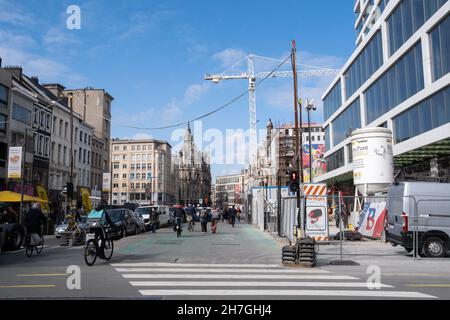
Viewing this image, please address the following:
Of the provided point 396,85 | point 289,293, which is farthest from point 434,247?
point 396,85

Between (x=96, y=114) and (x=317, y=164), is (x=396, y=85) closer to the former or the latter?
(x=317, y=164)

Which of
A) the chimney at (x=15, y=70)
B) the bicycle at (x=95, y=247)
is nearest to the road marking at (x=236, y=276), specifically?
the bicycle at (x=95, y=247)

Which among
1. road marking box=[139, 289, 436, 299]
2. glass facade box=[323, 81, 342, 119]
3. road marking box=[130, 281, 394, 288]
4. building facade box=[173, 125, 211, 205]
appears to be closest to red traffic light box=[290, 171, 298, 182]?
road marking box=[130, 281, 394, 288]

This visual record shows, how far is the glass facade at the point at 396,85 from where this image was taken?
1224 inches

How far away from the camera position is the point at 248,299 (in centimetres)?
775

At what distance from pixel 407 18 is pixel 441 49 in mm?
5978

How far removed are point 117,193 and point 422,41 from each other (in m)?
101

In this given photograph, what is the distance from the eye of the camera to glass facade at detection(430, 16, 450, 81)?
87.8 ft

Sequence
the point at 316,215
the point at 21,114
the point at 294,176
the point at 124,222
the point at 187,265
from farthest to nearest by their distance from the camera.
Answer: the point at 21,114 < the point at 124,222 < the point at 316,215 < the point at 294,176 < the point at 187,265

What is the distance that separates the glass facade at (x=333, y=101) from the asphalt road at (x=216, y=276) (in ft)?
128

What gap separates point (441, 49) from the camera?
27.7m

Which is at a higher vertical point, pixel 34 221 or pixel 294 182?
pixel 294 182
